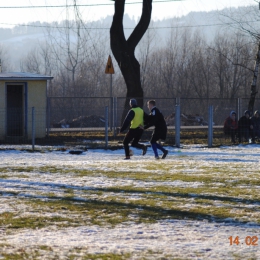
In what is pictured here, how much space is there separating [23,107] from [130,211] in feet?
55.0

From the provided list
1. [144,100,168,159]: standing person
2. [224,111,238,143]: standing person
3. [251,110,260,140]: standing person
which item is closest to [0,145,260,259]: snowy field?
[144,100,168,159]: standing person

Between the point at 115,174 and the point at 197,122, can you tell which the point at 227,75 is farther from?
the point at 115,174

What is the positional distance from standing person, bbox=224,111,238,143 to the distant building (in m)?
6.80

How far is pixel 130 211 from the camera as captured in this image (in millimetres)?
8414

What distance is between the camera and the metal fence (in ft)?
77.5

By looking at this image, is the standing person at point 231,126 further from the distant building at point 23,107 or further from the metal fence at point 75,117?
the distant building at point 23,107

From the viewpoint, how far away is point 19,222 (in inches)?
305

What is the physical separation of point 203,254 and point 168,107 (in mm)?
20828

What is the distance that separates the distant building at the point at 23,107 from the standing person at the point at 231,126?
22.3 feet

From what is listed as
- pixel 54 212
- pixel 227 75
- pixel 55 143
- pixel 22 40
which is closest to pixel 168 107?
pixel 55 143

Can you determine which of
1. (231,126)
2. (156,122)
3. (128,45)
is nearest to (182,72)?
(128,45)
